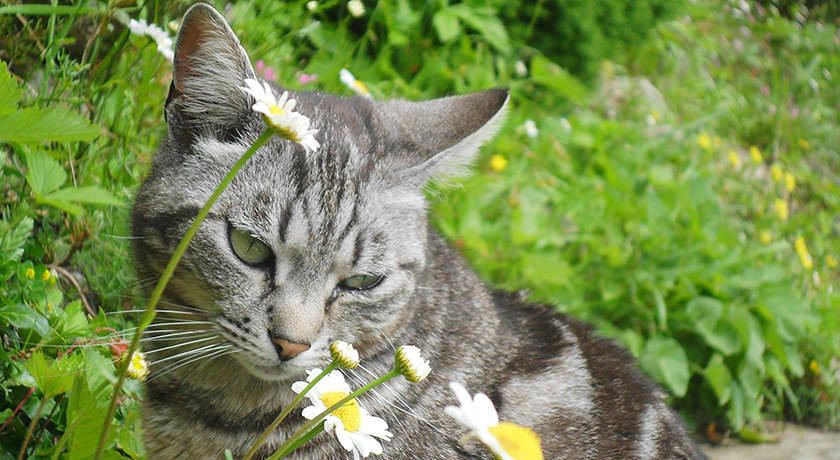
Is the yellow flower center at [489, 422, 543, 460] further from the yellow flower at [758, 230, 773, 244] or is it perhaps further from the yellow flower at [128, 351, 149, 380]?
the yellow flower at [758, 230, 773, 244]

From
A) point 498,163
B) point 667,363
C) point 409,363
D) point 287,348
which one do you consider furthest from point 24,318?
point 498,163

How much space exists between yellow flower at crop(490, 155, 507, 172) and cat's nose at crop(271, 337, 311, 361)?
2751 mm

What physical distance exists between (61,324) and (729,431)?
300cm

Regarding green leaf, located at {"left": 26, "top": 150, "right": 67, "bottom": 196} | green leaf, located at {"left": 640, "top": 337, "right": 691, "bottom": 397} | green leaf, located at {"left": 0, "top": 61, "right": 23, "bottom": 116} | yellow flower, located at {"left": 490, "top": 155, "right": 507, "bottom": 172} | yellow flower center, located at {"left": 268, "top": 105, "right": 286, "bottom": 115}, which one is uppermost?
yellow flower center, located at {"left": 268, "top": 105, "right": 286, "bottom": 115}

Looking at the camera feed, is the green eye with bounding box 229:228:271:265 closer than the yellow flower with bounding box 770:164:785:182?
Yes

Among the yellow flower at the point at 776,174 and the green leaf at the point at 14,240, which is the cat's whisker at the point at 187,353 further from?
the yellow flower at the point at 776,174

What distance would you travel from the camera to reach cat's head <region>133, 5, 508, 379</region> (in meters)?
1.89

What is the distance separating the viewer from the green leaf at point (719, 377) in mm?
3736

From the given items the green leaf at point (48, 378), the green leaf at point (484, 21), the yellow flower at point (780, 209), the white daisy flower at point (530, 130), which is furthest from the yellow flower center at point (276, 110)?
the yellow flower at point (780, 209)

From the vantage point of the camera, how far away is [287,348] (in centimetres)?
187

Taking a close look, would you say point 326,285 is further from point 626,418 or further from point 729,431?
point 729,431

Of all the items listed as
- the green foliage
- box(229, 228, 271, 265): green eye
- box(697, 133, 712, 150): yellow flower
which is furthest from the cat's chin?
box(697, 133, 712, 150): yellow flower

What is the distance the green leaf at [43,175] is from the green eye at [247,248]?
388 millimetres

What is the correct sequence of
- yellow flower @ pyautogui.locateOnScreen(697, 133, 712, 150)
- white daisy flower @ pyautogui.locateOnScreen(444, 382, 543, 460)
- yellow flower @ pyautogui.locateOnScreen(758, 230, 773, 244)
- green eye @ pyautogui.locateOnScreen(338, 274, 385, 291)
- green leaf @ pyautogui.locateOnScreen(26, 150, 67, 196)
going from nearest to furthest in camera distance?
white daisy flower @ pyautogui.locateOnScreen(444, 382, 543, 460)
green leaf @ pyautogui.locateOnScreen(26, 150, 67, 196)
green eye @ pyautogui.locateOnScreen(338, 274, 385, 291)
yellow flower @ pyautogui.locateOnScreen(758, 230, 773, 244)
yellow flower @ pyautogui.locateOnScreen(697, 133, 712, 150)
